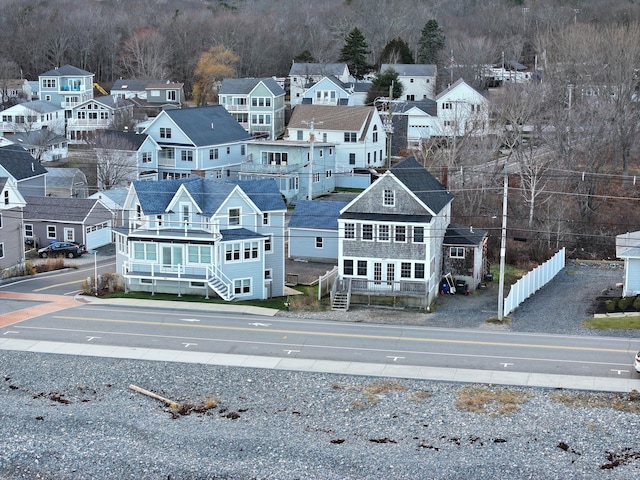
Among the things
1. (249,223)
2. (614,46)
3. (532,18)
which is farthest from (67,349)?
(532,18)

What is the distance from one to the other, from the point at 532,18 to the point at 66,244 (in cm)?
8489

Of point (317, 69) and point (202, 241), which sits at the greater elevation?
point (317, 69)

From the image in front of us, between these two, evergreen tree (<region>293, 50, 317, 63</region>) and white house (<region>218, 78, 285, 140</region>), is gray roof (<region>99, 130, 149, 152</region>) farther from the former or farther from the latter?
evergreen tree (<region>293, 50, 317, 63</region>)

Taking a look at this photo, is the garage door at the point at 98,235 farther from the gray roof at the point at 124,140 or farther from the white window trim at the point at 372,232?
the white window trim at the point at 372,232

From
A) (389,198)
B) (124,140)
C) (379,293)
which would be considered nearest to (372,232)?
(389,198)

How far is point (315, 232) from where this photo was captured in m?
52.8

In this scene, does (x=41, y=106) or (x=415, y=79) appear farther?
(x=415, y=79)

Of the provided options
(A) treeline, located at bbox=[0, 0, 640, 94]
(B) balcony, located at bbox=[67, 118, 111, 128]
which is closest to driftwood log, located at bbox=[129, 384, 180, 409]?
(B) balcony, located at bbox=[67, 118, 111, 128]

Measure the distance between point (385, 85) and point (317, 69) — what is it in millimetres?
8073

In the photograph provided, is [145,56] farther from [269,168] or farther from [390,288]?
[390,288]

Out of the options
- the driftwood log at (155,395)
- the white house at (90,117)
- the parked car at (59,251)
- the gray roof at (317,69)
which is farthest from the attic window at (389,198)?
the gray roof at (317,69)

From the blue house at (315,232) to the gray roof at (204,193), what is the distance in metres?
6.15

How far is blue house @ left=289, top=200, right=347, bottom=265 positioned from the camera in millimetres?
52750

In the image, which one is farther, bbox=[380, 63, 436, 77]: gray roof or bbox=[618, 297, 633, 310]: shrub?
bbox=[380, 63, 436, 77]: gray roof
